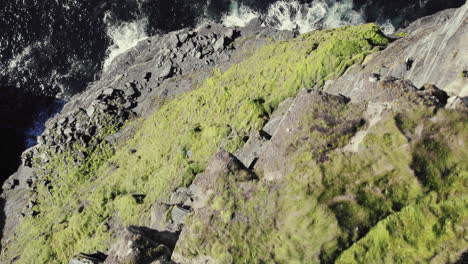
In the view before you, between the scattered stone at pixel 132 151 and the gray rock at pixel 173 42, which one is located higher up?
the gray rock at pixel 173 42

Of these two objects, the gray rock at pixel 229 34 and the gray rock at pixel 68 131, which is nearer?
the gray rock at pixel 68 131

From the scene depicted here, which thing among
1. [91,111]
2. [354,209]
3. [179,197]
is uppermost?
[354,209]

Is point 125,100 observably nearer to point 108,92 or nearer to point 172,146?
point 108,92

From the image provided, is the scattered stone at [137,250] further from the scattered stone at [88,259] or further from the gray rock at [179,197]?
the gray rock at [179,197]

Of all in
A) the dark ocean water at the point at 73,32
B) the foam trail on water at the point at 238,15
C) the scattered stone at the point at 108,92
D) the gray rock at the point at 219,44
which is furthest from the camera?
the foam trail on water at the point at 238,15

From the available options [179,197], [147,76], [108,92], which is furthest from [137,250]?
[147,76]

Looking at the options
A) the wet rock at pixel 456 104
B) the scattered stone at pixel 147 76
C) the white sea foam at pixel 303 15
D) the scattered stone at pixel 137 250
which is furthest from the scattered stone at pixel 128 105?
the wet rock at pixel 456 104

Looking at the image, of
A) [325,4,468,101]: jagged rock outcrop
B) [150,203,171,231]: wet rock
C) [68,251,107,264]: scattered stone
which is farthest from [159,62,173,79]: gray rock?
[68,251,107,264]: scattered stone

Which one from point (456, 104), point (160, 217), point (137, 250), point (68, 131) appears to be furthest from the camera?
point (68, 131)
